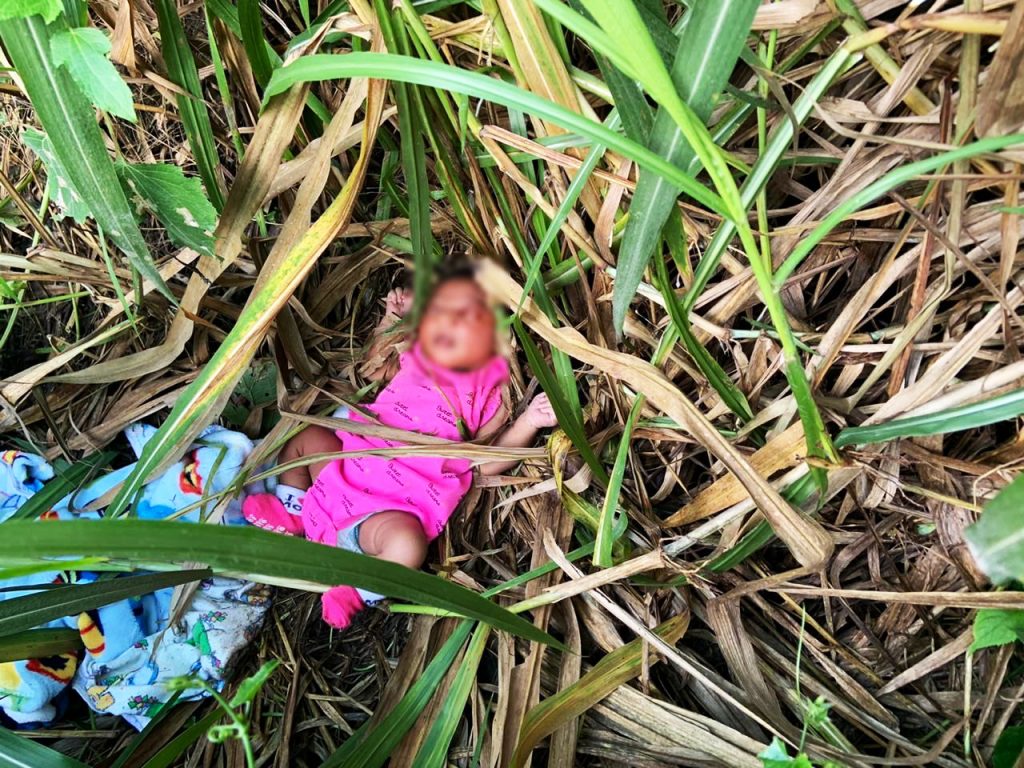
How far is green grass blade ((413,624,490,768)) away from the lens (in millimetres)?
880

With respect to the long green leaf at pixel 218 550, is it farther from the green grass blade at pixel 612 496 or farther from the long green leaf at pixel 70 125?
the long green leaf at pixel 70 125

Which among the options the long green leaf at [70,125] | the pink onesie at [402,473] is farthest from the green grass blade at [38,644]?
the long green leaf at [70,125]

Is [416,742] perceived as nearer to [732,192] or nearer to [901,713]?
[901,713]

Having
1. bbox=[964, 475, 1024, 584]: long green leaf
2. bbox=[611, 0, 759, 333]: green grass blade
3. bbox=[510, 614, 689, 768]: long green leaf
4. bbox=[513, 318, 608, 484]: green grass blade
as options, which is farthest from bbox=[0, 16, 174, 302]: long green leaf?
bbox=[964, 475, 1024, 584]: long green leaf

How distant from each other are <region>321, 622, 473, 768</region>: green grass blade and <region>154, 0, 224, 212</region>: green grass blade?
2.13 feet

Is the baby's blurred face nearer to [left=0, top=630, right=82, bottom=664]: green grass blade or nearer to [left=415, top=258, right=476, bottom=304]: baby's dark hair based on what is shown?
[left=415, top=258, right=476, bottom=304]: baby's dark hair

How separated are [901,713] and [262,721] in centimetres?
90

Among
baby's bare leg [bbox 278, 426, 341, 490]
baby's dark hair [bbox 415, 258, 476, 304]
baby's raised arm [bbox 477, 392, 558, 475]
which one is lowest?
baby's bare leg [bbox 278, 426, 341, 490]

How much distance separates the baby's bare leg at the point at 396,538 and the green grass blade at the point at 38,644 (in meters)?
0.47

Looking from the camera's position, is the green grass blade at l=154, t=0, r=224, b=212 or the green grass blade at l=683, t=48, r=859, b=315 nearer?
the green grass blade at l=683, t=48, r=859, b=315

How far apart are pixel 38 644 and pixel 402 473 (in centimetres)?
57

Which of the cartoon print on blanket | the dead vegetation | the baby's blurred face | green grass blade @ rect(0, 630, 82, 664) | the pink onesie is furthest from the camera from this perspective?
the cartoon print on blanket

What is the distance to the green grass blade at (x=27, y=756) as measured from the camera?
731 millimetres

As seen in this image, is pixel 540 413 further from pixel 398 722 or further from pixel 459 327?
pixel 459 327
